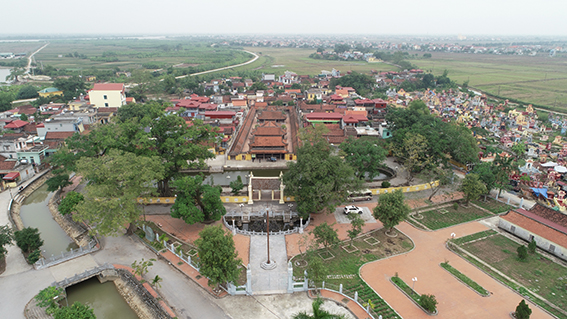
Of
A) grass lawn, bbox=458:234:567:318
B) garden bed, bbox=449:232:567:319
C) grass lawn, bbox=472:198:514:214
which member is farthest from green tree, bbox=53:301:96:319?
grass lawn, bbox=472:198:514:214

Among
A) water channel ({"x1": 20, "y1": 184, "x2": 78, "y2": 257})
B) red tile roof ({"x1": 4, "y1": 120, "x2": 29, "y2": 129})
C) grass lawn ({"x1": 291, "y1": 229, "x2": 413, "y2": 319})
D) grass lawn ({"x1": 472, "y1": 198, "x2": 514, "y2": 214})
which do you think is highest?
red tile roof ({"x1": 4, "y1": 120, "x2": 29, "y2": 129})

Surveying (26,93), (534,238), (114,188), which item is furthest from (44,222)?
(26,93)

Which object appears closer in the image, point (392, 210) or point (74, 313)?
point (74, 313)

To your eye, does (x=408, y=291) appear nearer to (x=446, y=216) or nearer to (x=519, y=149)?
(x=446, y=216)

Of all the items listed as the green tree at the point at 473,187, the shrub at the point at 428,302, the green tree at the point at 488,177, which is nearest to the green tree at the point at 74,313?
the shrub at the point at 428,302

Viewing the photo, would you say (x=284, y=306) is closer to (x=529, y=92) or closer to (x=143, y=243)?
(x=143, y=243)

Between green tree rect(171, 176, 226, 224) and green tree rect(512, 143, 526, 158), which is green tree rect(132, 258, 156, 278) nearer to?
green tree rect(171, 176, 226, 224)
